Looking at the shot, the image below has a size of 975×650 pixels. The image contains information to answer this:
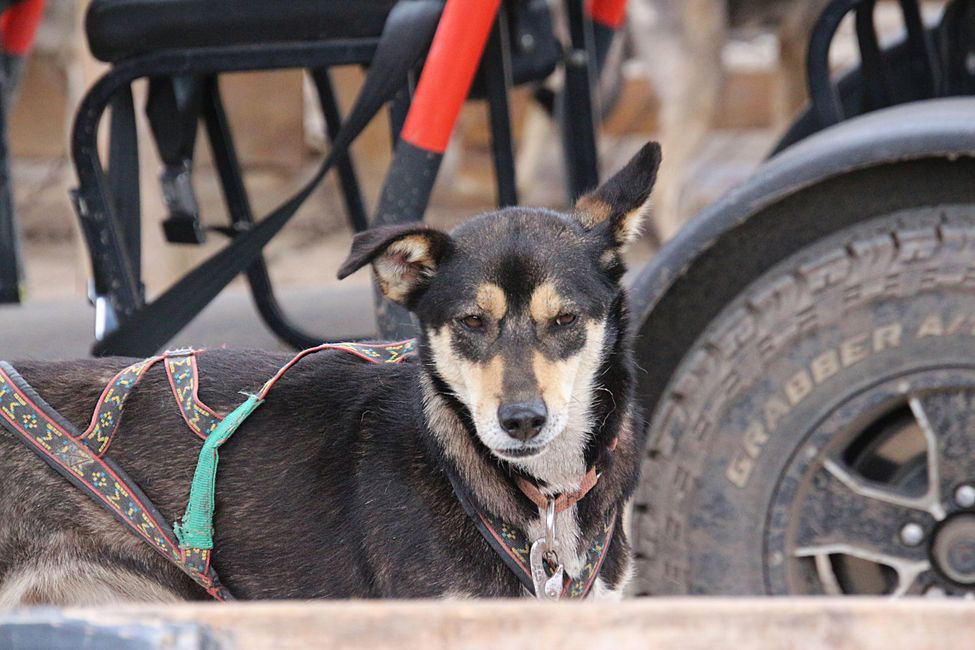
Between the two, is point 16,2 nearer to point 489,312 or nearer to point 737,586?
point 489,312

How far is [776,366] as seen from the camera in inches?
98.5

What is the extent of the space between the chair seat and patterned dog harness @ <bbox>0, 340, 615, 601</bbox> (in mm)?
1044

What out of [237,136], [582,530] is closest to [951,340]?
[582,530]

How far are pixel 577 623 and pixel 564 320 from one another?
3.10 ft

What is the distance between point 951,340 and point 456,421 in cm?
110

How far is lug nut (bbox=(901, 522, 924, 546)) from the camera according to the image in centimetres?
239

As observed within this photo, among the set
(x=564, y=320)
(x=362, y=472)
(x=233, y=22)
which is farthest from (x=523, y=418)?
(x=233, y=22)

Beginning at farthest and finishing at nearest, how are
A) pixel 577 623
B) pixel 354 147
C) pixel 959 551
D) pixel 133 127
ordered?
1. pixel 354 147
2. pixel 133 127
3. pixel 959 551
4. pixel 577 623

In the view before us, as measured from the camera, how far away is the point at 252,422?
7.55ft

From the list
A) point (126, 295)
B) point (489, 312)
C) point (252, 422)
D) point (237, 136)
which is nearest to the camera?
point (489, 312)

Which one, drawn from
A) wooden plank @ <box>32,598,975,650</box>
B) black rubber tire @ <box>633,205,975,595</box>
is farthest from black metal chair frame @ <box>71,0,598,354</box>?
wooden plank @ <box>32,598,975,650</box>

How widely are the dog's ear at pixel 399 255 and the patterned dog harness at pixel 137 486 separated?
0.38 meters

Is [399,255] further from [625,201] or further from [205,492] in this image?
[205,492]

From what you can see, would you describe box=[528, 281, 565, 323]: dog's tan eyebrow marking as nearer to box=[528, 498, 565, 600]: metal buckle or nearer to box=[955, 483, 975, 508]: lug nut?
box=[528, 498, 565, 600]: metal buckle
